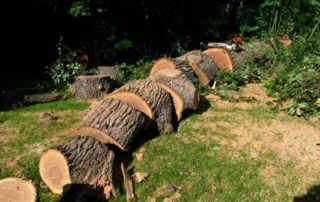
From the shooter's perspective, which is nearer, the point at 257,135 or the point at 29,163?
the point at 29,163

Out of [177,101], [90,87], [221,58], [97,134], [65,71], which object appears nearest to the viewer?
[97,134]

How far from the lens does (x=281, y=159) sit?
21.1 ft

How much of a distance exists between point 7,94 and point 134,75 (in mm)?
2940

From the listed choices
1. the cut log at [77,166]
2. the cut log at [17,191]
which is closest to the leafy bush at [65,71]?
the cut log at [77,166]

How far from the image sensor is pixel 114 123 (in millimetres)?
6344

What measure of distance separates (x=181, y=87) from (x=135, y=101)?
1.14m

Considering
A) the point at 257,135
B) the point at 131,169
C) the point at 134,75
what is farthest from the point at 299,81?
the point at 131,169

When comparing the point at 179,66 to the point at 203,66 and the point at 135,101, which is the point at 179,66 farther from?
the point at 135,101

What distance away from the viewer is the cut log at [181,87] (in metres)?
7.76

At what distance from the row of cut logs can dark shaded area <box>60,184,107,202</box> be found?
28mm

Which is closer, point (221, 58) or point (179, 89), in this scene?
point (179, 89)

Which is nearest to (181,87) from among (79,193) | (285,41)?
(79,193)

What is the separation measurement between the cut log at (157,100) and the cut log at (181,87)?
18.2 inches

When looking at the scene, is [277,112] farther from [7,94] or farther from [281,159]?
[7,94]
